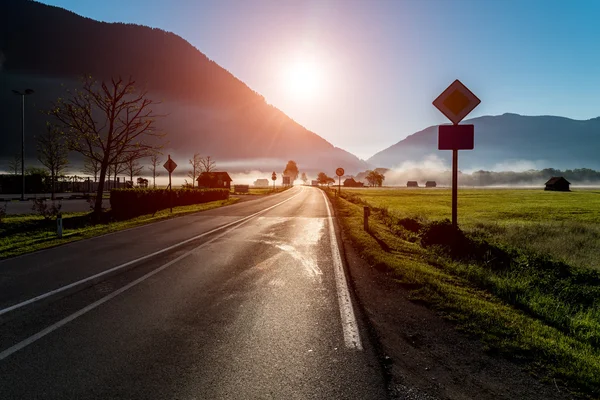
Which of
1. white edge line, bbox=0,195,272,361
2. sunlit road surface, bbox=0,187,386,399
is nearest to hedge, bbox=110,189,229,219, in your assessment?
sunlit road surface, bbox=0,187,386,399

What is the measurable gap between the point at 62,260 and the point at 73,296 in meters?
3.98

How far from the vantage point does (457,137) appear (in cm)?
971

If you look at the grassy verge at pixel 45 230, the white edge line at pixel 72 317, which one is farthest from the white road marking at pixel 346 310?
the grassy verge at pixel 45 230

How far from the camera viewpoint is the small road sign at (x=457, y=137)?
9633 mm

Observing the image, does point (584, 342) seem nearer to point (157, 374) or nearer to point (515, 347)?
point (515, 347)

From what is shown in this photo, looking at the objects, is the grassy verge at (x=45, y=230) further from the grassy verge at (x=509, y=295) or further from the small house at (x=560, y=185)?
the small house at (x=560, y=185)

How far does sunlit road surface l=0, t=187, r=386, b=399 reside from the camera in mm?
3346

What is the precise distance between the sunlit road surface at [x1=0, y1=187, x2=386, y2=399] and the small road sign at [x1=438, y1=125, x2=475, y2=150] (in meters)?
4.52

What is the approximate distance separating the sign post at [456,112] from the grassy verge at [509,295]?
199 cm

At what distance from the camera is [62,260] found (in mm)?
9406

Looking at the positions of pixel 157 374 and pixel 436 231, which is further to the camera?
pixel 436 231

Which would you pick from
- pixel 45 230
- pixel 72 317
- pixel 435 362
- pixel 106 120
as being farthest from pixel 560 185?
pixel 72 317

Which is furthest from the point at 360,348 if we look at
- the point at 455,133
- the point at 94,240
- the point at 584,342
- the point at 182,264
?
the point at 94,240

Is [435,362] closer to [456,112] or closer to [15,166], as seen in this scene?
[456,112]
